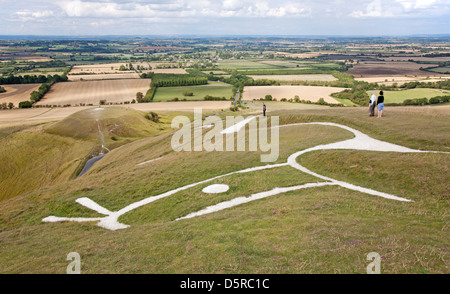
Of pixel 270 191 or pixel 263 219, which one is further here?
pixel 270 191

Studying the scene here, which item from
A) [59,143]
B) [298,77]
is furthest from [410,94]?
[59,143]

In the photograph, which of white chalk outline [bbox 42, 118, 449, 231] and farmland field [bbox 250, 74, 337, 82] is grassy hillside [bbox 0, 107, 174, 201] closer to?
white chalk outline [bbox 42, 118, 449, 231]

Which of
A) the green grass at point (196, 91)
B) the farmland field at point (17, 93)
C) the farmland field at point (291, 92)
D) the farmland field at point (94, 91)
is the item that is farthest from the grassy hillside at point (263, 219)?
the farmland field at point (17, 93)

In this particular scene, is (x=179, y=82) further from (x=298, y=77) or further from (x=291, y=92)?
(x=298, y=77)

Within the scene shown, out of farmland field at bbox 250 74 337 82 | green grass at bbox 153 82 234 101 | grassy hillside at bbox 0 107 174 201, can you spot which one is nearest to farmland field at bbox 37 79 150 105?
green grass at bbox 153 82 234 101
